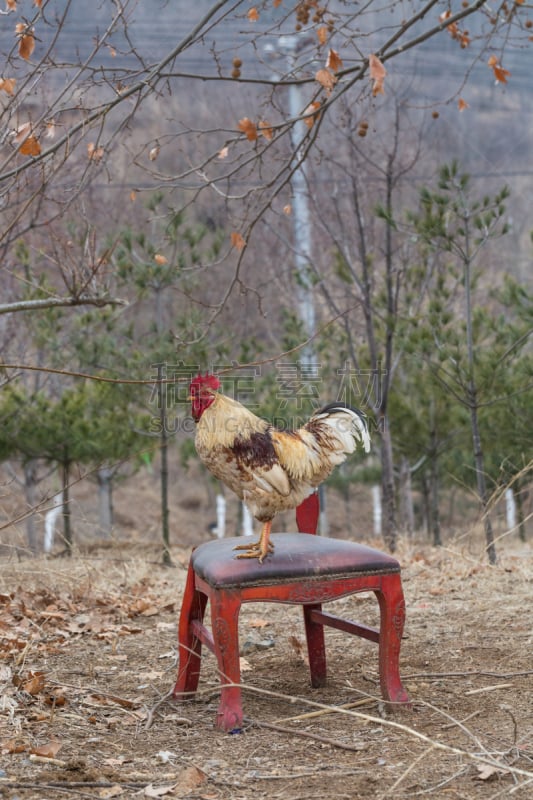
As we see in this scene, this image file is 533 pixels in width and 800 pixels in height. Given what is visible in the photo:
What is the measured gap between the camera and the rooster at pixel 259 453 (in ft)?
11.8

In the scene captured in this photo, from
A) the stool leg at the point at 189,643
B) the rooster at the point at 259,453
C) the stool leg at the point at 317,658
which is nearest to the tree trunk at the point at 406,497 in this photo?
the stool leg at the point at 317,658

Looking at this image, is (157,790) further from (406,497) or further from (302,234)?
(406,497)

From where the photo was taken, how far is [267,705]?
12.8 ft

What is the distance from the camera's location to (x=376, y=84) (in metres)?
3.30

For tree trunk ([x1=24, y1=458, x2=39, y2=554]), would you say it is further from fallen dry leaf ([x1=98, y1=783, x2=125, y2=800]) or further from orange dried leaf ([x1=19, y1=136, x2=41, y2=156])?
fallen dry leaf ([x1=98, y1=783, x2=125, y2=800])

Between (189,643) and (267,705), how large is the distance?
0.50 m

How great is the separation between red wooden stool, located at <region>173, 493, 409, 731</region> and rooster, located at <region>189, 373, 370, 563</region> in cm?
11

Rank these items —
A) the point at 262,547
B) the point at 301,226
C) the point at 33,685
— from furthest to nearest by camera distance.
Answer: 1. the point at 301,226
2. the point at 33,685
3. the point at 262,547

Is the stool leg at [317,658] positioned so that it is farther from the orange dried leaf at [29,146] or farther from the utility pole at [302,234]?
the utility pole at [302,234]

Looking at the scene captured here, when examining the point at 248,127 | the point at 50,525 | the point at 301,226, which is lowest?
the point at 50,525

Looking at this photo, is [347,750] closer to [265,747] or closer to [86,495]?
[265,747]

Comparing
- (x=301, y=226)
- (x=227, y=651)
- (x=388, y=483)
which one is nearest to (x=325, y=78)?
(x=227, y=651)

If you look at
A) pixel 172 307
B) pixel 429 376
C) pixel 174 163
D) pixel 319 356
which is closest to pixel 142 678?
pixel 429 376

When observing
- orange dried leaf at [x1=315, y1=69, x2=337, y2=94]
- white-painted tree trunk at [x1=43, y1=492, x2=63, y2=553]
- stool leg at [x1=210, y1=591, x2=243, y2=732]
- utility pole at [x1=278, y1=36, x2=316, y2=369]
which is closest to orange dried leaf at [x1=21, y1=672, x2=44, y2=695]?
stool leg at [x1=210, y1=591, x2=243, y2=732]
